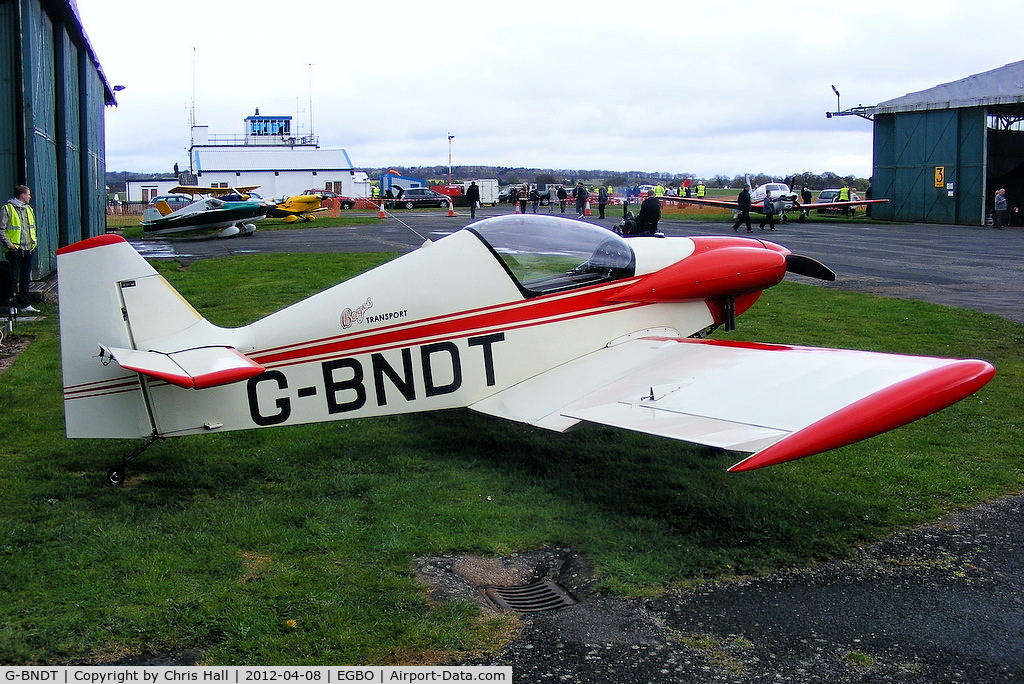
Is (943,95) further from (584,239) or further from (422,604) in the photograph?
(422,604)

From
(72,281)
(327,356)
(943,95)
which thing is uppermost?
(943,95)

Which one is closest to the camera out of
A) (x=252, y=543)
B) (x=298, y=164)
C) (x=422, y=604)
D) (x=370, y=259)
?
(x=422, y=604)

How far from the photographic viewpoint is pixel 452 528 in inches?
223

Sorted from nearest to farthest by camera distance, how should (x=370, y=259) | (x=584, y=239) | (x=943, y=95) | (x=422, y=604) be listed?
1. (x=422, y=604)
2. (x=584, y=239)
3. (x=370, y=259)
4. (x=943, y=95)

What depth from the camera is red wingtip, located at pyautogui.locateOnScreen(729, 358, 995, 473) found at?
4781 mm

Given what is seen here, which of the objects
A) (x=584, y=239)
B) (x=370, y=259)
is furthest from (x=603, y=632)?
(x=370, y=259)

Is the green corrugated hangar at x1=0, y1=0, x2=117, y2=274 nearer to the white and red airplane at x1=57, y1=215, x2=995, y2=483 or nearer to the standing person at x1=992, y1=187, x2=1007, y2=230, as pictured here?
the white and red airplane at x1=57, y1=215, x2=995, y2=483

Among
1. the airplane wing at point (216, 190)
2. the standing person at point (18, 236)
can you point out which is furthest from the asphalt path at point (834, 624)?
the airplane wing at point (216, 190)

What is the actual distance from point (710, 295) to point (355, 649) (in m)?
4.93

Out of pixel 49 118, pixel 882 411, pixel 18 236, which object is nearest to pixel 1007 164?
pixel 49 118

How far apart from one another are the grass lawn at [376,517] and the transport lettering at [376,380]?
2.06 feet

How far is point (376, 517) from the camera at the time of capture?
580cm

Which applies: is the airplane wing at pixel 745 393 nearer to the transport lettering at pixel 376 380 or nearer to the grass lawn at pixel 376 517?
the transport lettering at pixel 376 380

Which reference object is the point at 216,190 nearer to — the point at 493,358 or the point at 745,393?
the point at 493,358
